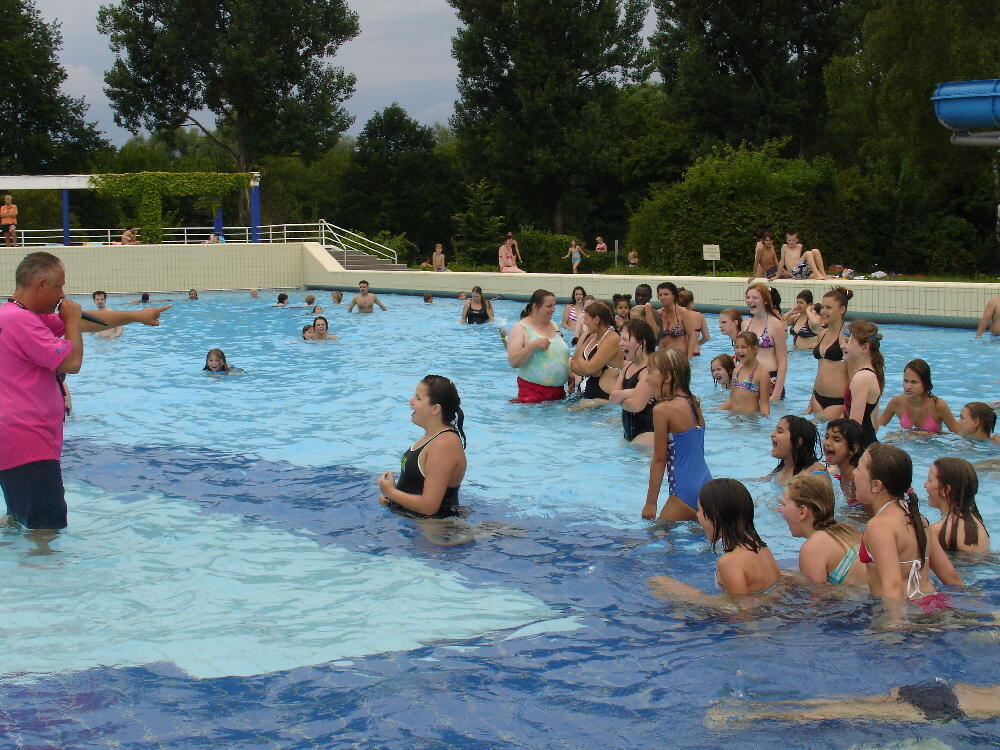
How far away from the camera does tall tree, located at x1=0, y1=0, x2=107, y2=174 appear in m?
45.7

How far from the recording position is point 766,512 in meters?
6.98

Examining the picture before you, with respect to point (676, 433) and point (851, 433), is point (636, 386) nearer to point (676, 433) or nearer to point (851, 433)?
point (676, 433)

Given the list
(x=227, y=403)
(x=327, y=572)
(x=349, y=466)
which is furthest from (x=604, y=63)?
(x=327, y=572)

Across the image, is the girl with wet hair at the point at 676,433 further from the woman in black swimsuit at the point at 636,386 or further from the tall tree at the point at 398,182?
the tall tree at the point at 398,182

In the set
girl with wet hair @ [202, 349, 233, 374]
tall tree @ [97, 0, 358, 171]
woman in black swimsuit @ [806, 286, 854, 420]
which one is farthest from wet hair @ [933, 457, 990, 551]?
tall tree @ [97, 0, 358, 171]

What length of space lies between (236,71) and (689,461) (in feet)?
133

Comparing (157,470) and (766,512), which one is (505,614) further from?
(157,470)

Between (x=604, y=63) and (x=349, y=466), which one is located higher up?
(x=604, y=63)

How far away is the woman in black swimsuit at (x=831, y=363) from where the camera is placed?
338 inches

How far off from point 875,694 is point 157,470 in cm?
616

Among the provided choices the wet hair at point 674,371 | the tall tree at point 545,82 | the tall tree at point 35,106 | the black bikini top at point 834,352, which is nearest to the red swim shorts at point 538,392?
the black bikini top at point 834,352

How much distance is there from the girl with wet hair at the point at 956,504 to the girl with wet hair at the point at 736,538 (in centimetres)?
84

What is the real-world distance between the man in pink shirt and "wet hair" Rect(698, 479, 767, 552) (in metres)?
3.07

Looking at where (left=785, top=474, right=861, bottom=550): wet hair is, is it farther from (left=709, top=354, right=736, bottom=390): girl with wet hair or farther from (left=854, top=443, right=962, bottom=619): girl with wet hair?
(left=709, top=354, right=736, bottom=390): girl with wet hair
